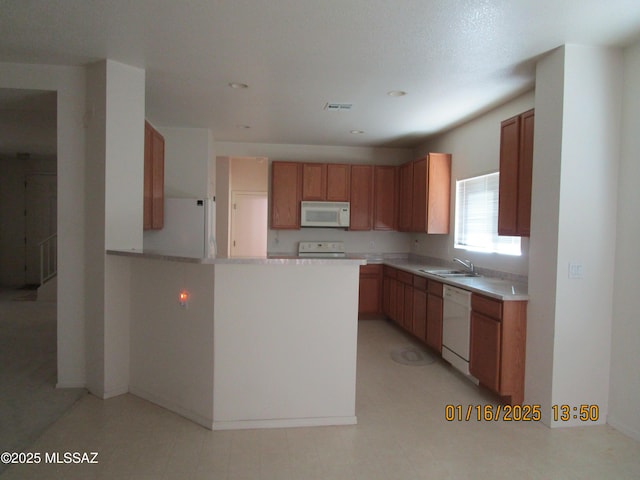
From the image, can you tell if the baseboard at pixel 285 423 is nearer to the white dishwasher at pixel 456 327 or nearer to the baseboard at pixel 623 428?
the white dishwasher at pixel 456 327

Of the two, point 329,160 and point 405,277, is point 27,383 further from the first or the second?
point 329,160

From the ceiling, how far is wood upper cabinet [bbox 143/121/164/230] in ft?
1.37

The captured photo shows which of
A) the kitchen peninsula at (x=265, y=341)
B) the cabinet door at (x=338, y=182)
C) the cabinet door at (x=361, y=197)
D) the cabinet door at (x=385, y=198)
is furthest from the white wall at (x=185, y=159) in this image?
the kitchen peninsula at (x=265, y=341)

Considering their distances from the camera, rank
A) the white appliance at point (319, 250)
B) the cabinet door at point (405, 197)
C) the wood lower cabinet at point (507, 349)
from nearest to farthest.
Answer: the wood lower cabinet at point (507, 349) → the cabinet door at point (405, 197) → the white appliance at point (319, 250)

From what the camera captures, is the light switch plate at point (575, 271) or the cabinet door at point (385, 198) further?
the cabinet door at point (385, 198)

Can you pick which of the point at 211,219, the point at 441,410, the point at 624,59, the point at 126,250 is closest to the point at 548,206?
the point at 624,59

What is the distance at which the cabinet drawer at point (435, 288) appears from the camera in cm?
391

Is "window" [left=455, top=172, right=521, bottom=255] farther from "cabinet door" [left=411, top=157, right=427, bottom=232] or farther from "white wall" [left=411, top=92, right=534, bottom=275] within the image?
"cabinet door" [left=411, top=157, right=427, bottom=232]

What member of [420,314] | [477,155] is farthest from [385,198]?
[420,314]

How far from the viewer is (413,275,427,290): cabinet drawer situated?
429 centimetres

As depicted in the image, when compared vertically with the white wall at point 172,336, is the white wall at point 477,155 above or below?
above

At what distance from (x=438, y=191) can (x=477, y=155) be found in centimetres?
73

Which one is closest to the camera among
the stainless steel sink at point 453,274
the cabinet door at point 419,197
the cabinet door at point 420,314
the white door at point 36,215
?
the stainless steel sink at point 453,274

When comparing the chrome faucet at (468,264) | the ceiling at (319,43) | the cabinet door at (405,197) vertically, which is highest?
the ceiling at (319,43)
